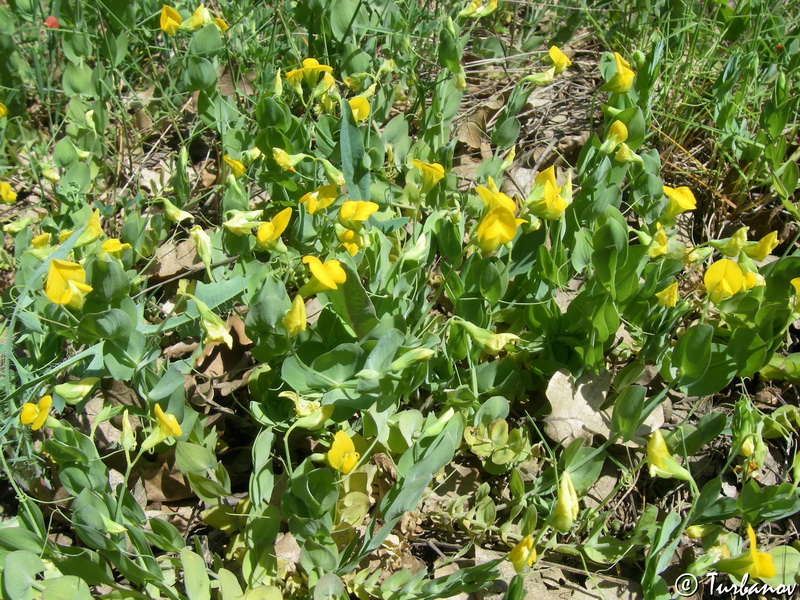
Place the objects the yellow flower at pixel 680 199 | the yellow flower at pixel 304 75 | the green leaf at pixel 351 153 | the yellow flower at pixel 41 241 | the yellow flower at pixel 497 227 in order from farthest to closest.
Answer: the yellow flower at pixel 304 75
the green leaf at pixel 351 153
the yellow flower at pixel 41 241
the yellow flower at pixel 680 199
the yellow flower at pixel 497 227

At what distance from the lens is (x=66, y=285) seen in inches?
57.7

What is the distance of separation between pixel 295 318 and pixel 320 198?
428 mm

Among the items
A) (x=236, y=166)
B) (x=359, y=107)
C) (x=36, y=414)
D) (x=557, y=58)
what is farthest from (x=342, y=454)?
(x=557, y=58)

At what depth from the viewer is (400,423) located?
5.32 feet

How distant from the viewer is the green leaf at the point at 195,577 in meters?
1.47

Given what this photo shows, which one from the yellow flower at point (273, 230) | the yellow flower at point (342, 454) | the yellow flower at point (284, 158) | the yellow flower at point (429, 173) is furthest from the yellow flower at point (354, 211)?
the yellow flower at point (342, 454)

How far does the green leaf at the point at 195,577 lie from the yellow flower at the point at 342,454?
1.30 ft

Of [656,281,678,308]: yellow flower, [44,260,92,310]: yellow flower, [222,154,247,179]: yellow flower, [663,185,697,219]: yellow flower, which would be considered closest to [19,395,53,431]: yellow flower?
[44,260,92,310]: yellow flower

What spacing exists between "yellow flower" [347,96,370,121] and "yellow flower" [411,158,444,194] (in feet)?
0.99

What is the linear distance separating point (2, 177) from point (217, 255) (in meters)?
1.03

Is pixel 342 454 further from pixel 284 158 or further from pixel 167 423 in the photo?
pixel 284 158

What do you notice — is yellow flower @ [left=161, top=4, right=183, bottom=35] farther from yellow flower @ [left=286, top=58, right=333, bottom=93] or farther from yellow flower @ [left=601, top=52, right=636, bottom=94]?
yellow flower @ [left=601, top=52, right=636, bottom=94]

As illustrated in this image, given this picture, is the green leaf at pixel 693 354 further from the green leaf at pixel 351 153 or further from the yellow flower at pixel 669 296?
the green leaf at pixel 351 153

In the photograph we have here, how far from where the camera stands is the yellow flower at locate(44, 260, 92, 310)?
1.43 m
